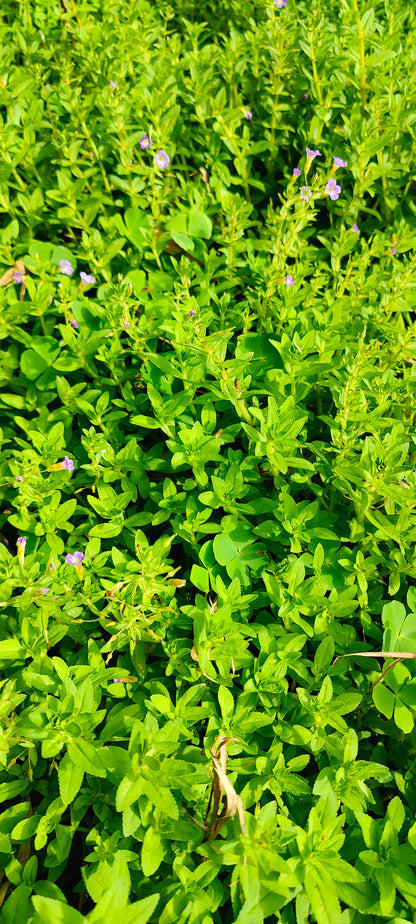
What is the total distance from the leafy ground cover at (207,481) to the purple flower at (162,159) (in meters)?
0.02

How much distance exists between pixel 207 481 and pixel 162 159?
175 cm

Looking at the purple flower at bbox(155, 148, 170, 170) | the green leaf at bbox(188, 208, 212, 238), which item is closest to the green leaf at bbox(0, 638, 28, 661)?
the green leaf at bbox(188, 208, 212, 238)

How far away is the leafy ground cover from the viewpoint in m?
1.95

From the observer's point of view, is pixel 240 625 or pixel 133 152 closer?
pixel 240 625

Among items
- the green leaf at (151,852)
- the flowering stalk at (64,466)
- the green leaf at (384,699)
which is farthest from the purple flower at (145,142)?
the green leaf at (151,852)

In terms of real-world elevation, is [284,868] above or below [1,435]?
below

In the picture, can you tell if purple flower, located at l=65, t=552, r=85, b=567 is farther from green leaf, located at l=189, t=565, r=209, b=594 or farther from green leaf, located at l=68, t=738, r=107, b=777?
green leaf, located at l=68, t=738, r=107, b=777

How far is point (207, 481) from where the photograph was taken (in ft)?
8.66

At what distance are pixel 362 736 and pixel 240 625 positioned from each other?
0.54 meters

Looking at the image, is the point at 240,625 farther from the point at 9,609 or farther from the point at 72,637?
the point at 9,609

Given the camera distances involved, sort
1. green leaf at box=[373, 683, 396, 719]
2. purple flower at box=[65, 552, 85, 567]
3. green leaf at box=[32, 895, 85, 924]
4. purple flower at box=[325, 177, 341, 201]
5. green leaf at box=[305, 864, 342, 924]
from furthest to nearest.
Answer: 1. purple flower at box=[325, 177, 341, 201]
2. purple flower at box=[65, 552, 85, 567]
3. green leaf at box=[373, 683, 396, 719]
4. green leaf at box=[305, 864, 342, 924]
5. green leaf at box=[32, 895, 85, 924]

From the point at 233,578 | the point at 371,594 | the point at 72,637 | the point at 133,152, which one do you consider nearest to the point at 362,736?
the point at 371,594

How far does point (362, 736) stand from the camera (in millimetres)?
2217

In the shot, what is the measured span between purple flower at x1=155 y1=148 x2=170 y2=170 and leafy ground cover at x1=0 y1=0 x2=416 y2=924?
2cm
